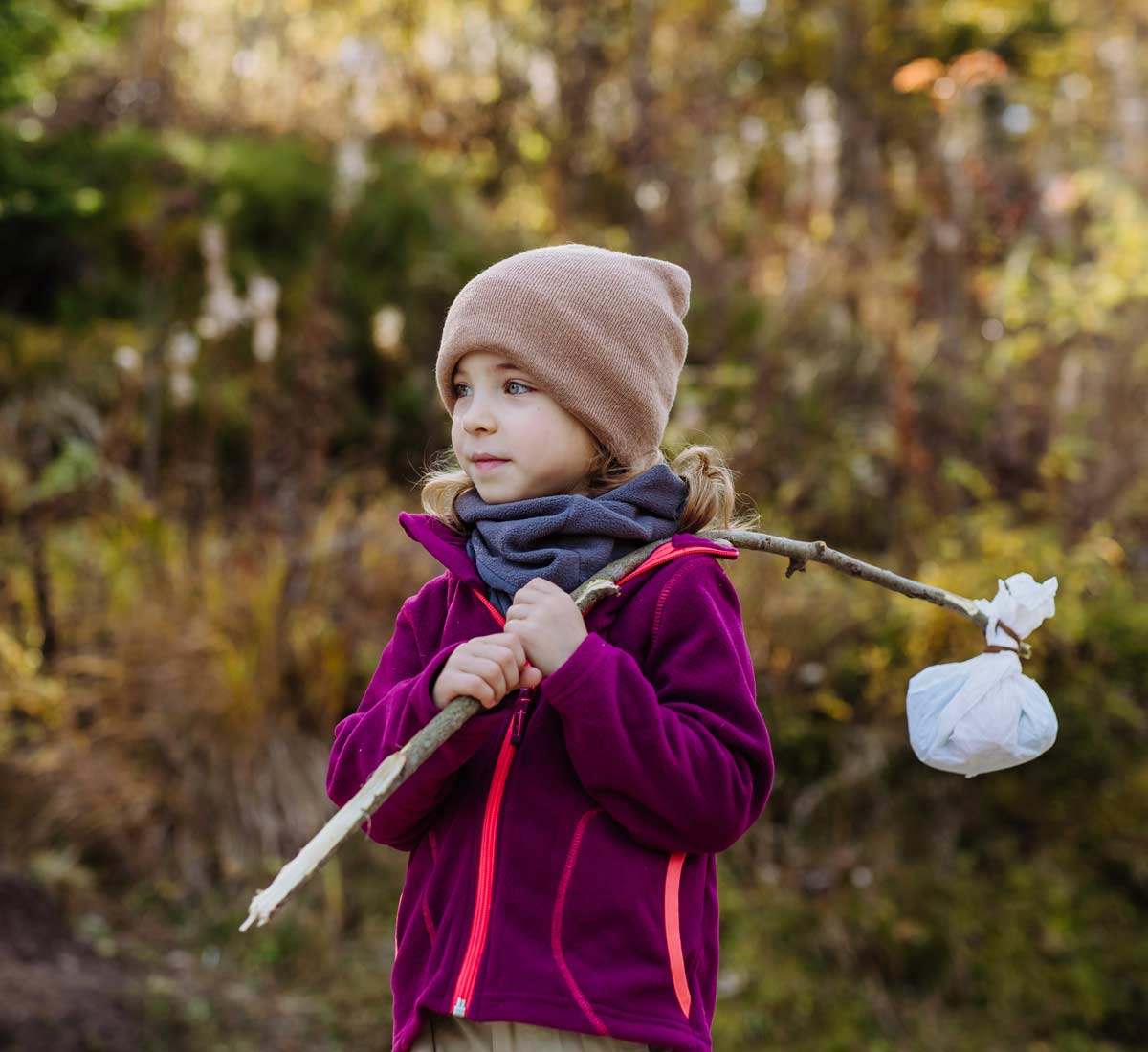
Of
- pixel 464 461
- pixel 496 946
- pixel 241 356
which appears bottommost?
pixel 241 356

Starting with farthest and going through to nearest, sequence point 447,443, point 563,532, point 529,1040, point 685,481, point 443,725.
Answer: point 447,443
point 685,481
point 563,532
point 529,1040
point 443,725

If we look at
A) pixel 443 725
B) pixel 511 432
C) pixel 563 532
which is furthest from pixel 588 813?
pixel 511 432

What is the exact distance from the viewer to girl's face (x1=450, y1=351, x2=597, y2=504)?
1844 mm

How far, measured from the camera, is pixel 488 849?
1737mm

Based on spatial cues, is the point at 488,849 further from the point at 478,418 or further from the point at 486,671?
the point at 478,418

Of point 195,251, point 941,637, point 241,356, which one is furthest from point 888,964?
point 195,251

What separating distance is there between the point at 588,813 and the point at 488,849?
0.45 feet

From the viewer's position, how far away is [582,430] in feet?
6.22


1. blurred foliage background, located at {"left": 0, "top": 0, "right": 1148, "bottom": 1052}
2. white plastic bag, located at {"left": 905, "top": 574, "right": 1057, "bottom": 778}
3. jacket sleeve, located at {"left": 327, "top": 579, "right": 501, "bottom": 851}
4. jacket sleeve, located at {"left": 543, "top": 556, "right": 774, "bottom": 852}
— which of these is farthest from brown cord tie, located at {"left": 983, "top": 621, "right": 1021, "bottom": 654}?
blurred foliage background, located at {"left": 0, "top": 0, "right": 1148, "bottom": 1052}

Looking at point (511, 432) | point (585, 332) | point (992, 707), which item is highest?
point (585, 332)

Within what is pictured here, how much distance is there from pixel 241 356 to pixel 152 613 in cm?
288

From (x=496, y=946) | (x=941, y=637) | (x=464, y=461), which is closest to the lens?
(x=496, y=946)

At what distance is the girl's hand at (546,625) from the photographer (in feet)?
5.47

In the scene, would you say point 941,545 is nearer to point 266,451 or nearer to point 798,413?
point 798,413
